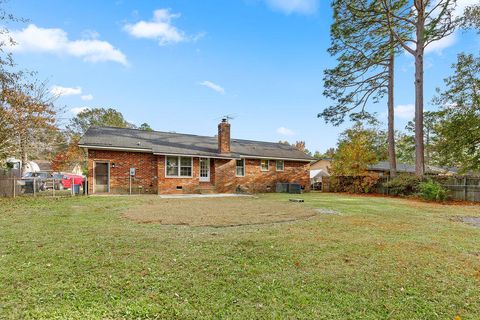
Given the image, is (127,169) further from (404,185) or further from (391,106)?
(391,106)

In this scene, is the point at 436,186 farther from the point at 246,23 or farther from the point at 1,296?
the point at 1,296

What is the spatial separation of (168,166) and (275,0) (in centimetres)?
1087

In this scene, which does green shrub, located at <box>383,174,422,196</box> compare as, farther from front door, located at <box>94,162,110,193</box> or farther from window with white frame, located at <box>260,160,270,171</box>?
front door, located at <box>94,162,110,193</box>

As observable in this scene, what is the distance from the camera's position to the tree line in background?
1477 cm

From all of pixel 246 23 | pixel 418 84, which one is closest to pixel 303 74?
pixel 246 23

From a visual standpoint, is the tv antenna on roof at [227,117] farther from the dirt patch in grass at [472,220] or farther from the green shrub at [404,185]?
the dirt patch in grass at [472,220]

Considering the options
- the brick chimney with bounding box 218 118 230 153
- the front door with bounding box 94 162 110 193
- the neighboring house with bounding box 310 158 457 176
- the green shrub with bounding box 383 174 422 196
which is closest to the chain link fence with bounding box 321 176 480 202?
the green shrub with bounding box 383 174 422 196

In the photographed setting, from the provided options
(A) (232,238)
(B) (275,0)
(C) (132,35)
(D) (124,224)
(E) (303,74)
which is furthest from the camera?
(E) (303,74)

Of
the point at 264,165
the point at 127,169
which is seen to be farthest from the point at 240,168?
the point at 127,169

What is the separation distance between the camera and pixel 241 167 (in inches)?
736

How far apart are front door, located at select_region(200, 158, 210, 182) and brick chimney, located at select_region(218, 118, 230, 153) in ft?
3.98

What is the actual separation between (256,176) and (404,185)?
973cm

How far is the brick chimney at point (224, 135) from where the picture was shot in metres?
17.7

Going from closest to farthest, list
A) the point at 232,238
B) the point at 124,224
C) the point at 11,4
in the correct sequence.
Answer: the point at 232,238, the point at 124,224, the point at 11,4
